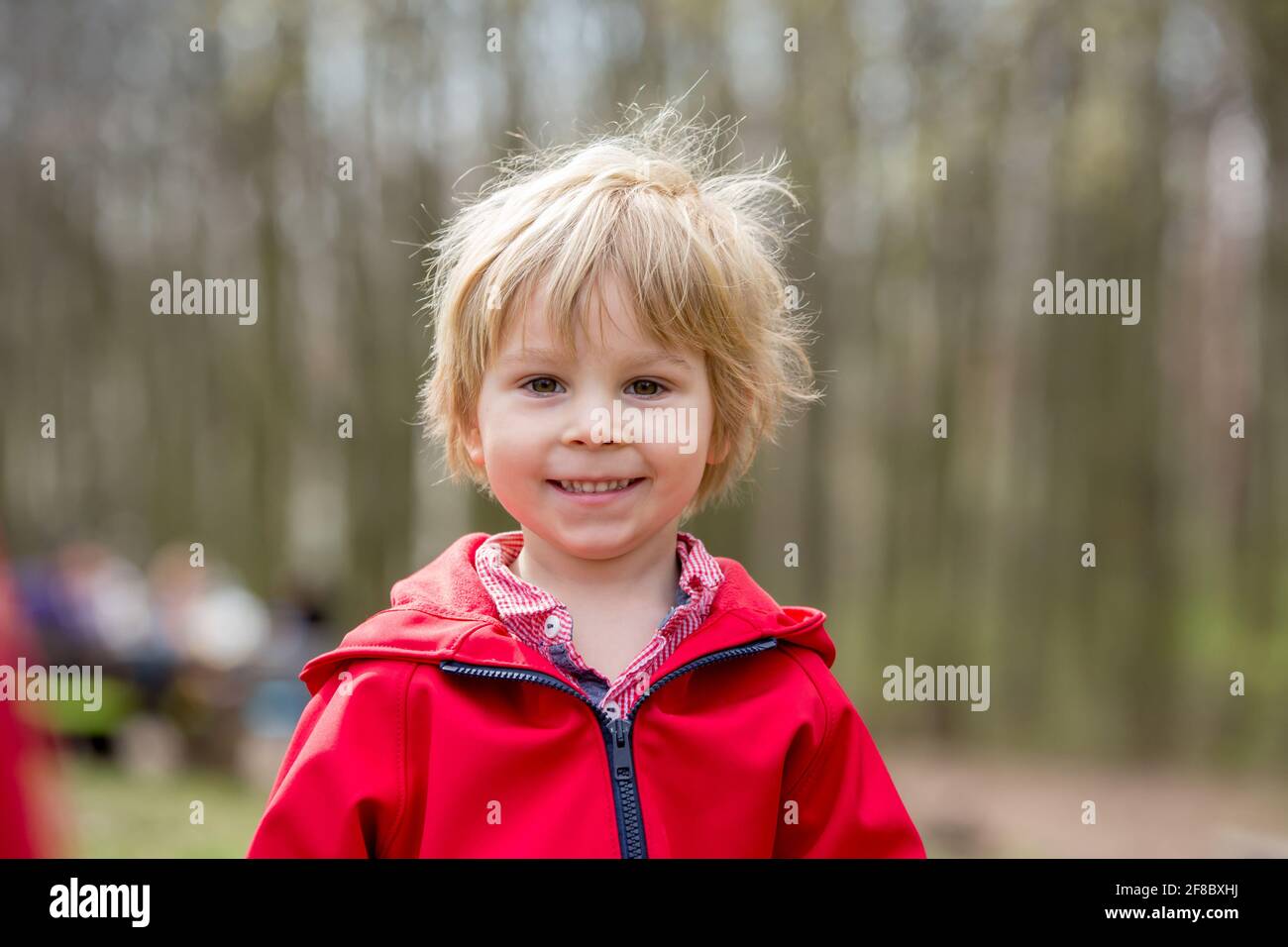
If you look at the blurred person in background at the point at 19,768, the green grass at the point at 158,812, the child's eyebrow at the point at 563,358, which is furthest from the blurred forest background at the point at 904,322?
the blurred person in background at the point at 19,768

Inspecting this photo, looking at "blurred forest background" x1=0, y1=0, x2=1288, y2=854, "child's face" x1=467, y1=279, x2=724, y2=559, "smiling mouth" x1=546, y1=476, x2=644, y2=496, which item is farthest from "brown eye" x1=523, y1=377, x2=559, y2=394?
"blurred forest background" x1=0, y1=0, x2=1288, y2=854

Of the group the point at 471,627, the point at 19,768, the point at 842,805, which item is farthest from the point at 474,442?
the point at 19,768

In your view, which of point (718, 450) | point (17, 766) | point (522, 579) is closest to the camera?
point (17, 766)

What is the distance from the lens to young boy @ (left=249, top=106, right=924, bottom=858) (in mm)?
1545

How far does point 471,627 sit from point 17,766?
1048 millimetres

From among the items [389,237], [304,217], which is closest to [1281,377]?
[389,237]

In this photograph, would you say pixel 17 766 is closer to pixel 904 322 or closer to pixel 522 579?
pixel 522 579

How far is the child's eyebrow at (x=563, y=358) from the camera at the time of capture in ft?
5.37

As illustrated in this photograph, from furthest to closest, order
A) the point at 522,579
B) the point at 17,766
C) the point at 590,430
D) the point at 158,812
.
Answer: the point at 158,812
the point at 522,579
the point at 590,430
the point at 17,766

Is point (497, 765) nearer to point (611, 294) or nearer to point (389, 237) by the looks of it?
point (611, 294)

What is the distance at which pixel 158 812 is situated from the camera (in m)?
6.83

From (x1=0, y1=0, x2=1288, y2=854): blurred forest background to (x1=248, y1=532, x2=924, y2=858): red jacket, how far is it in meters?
5.38

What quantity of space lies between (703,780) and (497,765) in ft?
0.82

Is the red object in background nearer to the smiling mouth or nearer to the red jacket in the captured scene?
the red jacket
